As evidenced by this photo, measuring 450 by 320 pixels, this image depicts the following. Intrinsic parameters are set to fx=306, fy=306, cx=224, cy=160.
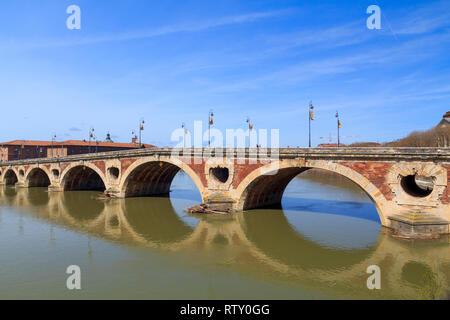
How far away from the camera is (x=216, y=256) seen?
1642cm

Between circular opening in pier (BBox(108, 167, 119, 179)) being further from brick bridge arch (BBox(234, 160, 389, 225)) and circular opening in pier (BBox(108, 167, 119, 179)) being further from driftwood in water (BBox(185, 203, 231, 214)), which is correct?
brick bridge arch (BBox(234, 160, 389, 225))

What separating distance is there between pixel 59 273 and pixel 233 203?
50.3 feet

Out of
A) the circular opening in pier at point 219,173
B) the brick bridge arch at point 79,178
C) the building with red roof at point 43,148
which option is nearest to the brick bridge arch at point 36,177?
the brick bridge arch at point 79,178

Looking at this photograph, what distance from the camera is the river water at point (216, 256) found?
39.9ft

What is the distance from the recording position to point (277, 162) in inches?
957

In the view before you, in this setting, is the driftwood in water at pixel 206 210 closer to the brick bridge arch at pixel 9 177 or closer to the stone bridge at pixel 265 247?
the stone bridge at pixel 265 247

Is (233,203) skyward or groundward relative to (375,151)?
groundward

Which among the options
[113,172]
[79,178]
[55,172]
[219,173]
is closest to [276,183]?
[219,173]

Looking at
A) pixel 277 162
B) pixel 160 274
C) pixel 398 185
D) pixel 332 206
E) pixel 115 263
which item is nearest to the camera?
pixel 160 274

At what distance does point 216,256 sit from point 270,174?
10809 millimetres

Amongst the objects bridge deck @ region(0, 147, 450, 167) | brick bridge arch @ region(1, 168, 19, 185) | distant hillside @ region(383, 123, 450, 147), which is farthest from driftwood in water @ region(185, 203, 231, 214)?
brick bridge arch @ region(1, 168, 19, 185)
